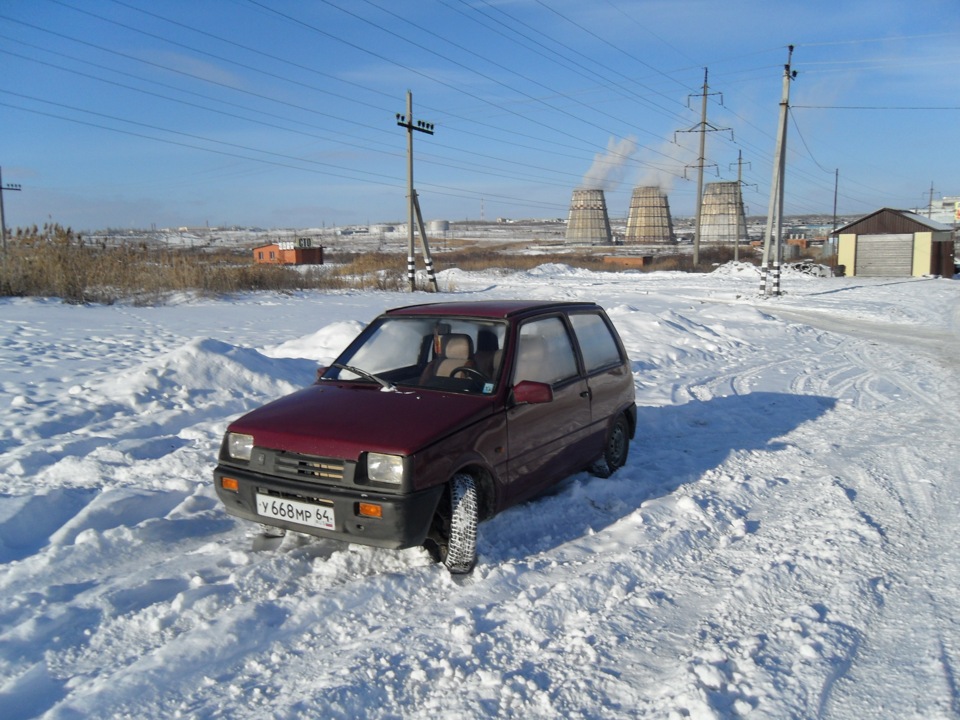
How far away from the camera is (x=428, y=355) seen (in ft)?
18.2

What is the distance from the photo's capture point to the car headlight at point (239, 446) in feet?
15.2

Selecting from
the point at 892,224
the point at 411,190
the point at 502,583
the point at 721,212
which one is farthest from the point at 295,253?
the point at 721,212

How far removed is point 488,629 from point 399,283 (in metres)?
25.6

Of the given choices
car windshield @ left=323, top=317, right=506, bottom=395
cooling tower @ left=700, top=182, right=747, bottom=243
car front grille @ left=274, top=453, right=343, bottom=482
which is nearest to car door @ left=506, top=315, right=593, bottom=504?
car windshield @ left=323, top=317, right=506, bottom=395

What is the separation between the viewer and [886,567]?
4.71 metres

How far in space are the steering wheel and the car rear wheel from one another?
1718 millimetres

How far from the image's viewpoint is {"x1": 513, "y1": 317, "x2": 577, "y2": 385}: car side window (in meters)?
5.39

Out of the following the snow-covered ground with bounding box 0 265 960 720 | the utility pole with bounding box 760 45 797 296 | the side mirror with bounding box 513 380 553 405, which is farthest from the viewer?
the utility pole with bounding box 760 45 797 296

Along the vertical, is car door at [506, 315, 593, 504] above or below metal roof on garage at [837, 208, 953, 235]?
below

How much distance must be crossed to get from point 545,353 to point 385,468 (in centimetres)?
192

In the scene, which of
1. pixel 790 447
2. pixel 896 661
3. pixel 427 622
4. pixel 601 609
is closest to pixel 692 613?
pixel 601 609

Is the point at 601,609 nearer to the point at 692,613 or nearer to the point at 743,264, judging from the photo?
the point at 692,613

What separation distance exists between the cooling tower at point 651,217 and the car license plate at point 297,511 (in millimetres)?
92022

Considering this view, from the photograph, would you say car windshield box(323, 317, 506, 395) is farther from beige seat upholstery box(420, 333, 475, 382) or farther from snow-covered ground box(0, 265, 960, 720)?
snow-covered ground box(0, 265, 960, 720)
